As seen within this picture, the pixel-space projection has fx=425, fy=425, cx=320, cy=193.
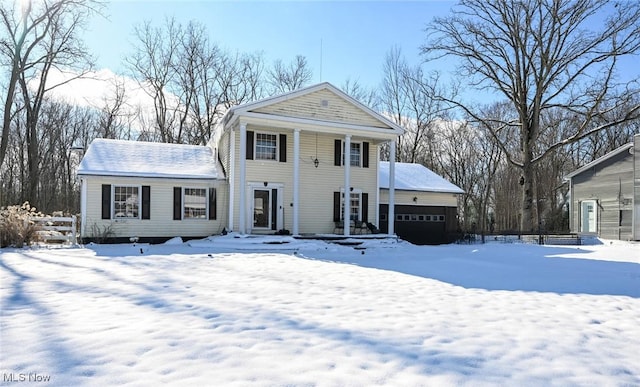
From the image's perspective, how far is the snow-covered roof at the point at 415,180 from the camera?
20109 mm

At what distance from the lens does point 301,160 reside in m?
17.1

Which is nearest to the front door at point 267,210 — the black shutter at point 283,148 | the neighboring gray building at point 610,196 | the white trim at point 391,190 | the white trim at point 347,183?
the black shutter at point 283,148

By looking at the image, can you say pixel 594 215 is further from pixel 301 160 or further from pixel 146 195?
pixel 146 195

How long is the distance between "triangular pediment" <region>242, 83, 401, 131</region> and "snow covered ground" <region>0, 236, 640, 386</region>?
26.6ft

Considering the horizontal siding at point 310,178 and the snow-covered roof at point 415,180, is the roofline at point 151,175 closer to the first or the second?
the horizontal siding at point 310,178

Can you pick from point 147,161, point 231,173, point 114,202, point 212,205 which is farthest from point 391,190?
point 114,202

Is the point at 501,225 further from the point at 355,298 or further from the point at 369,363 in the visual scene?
the point at 369,363

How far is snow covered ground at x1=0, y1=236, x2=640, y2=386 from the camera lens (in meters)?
3.40

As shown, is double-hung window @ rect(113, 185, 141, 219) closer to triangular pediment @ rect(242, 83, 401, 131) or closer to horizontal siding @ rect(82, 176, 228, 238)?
horizontal siding @ rect(82, 176, 228, 238)

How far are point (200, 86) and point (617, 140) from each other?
3244 centimetres

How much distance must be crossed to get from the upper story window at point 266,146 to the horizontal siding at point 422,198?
5.60 meters

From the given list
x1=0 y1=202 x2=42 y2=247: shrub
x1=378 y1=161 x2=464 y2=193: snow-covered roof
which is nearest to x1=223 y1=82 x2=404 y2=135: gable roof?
x1=378 y1=161 x2=464 y2=193: snow-covered roof

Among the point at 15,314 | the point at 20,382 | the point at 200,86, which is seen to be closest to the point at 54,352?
the point at 20,382

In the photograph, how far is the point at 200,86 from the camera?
31219 mm
